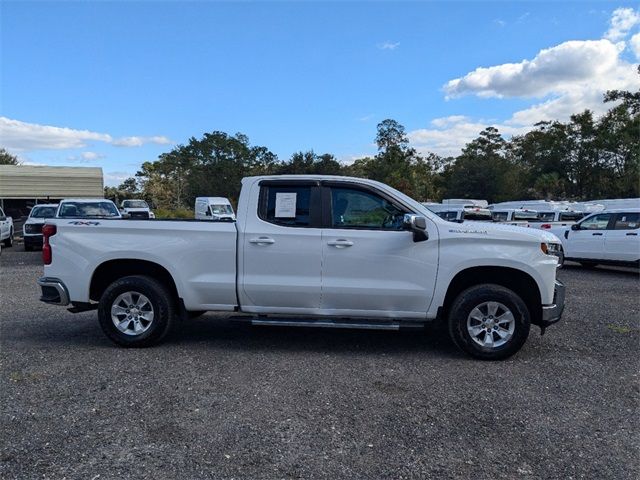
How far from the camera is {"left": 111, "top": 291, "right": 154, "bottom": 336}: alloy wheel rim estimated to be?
5754mm

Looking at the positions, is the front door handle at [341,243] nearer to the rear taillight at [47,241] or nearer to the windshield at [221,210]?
the rear taillight at [47,241]

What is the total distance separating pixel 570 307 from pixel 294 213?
5277mm

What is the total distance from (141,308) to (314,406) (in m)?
2.53

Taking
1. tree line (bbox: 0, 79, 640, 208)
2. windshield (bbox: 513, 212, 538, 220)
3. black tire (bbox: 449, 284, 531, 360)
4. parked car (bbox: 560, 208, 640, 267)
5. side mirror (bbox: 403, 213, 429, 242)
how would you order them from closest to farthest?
1. side mirror (bbox: 403, 213, 429, 242)
2. black tire (bbox: 449, 284, 531, 360)
3. parked car (bbox: 560, 208, 640, 267)
4. windshield (bbox: 513, 212, 538, 220)
5. tree line (bbox: 0, 79, 640, 208)

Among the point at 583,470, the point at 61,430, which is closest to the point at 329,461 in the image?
the point at 583,470

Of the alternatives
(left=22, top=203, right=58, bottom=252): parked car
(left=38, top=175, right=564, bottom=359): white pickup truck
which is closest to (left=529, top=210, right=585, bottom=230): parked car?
(left=38, top=175, right=564, bottom=359): white pickup truck

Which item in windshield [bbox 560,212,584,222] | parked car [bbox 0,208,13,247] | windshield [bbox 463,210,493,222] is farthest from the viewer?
windshield [bbox 560,212,584,222]

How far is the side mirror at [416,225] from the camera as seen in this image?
206 inches

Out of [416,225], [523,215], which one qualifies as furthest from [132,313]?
[523,215]

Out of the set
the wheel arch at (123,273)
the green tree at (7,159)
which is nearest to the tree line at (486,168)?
the green tree at (7,159)

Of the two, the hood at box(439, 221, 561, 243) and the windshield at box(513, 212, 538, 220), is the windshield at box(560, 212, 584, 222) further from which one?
the hood at box(439, 221, 561, 243)

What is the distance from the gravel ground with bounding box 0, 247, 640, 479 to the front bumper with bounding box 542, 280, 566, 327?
435 millimetres

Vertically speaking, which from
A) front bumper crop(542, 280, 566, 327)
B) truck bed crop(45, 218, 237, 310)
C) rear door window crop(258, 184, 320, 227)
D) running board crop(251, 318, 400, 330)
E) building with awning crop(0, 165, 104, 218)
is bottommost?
running board crop(251, 318, 400, 330)

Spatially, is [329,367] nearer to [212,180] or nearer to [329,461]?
[329,461]
